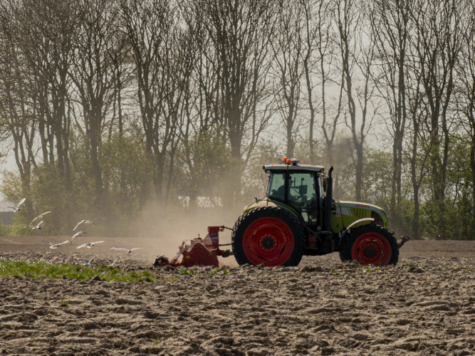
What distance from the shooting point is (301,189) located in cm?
1068

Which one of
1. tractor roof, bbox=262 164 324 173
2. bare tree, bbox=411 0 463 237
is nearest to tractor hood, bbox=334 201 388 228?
tractor roof, bbox=262 164 324 173

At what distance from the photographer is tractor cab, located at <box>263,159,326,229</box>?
1059cm

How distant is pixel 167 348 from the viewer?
183 inches

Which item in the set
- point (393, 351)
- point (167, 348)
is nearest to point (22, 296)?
point (167, 348)

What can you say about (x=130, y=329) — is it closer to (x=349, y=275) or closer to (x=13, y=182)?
(x=349, y=275)

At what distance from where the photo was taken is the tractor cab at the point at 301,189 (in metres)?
10.6

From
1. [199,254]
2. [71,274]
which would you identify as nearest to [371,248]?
[199,254]

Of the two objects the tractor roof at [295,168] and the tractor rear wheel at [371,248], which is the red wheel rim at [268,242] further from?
the tractor rear wheel at [371,248]

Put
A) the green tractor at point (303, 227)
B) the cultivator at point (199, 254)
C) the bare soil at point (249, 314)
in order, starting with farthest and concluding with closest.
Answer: the cultivator at point (199, 254)
the green tractor at point (303, 227)
the bare soil at point (249, 314)

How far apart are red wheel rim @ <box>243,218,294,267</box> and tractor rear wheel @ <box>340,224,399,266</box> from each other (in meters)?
1.23

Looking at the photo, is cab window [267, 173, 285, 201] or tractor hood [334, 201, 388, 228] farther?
tractor hood [334, 201, 388, 228]

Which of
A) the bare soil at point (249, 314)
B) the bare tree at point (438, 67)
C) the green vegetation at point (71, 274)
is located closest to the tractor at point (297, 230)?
the bare soil at point (249, 314)

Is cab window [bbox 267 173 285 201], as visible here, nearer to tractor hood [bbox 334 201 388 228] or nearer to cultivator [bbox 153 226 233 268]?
tractor hood [bbox 334 201 388 228]

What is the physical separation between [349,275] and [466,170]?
1826 cm
